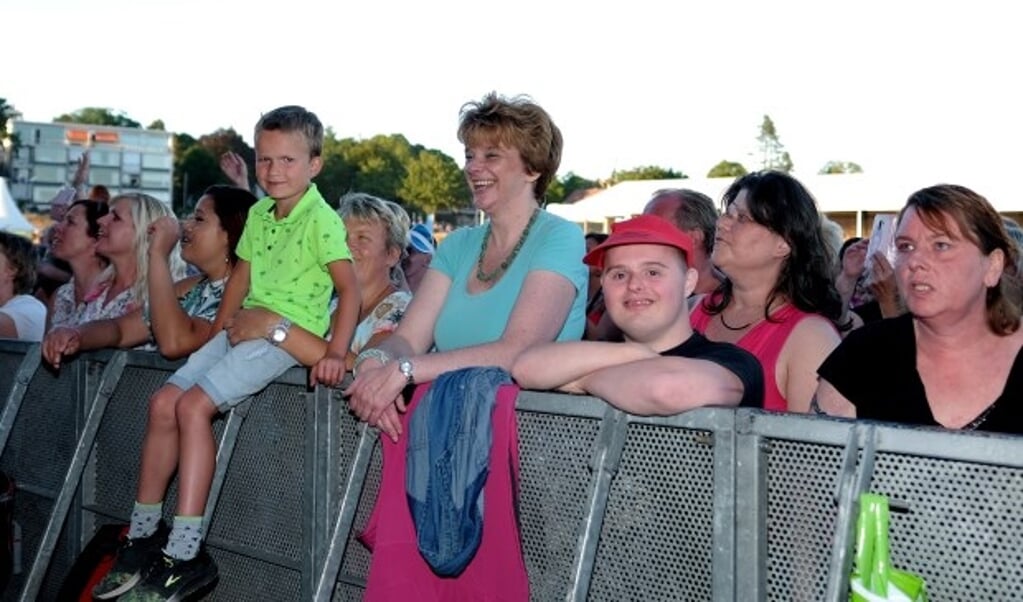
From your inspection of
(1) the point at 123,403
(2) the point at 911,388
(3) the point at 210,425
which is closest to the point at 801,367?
(2) the point at 911,388

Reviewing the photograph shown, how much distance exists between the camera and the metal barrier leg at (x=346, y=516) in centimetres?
473

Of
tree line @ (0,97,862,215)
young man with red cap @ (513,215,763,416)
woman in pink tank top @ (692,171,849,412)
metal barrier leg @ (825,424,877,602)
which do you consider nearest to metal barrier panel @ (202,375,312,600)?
young man with red cap @ (513,215,763,416)

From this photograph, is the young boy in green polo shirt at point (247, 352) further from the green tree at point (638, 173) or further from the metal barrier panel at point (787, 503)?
the green tree at point (638, 173)

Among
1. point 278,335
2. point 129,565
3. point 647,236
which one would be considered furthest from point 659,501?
point 129,565

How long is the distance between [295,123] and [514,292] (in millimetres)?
1618

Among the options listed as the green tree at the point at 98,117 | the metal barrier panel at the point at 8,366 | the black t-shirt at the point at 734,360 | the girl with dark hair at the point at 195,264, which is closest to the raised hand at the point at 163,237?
the girl with dark hair at the point at 195,264

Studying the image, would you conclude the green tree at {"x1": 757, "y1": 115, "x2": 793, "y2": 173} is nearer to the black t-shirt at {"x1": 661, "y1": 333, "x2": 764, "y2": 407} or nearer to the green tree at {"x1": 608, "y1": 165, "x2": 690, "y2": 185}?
the green tree at {"x1": 608, "y1": 165, "x2": 690, "y2": 185}

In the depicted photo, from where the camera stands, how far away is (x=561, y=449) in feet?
13.2

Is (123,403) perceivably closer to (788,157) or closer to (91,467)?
(91,467)

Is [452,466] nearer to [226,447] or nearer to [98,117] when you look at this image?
[226,447]

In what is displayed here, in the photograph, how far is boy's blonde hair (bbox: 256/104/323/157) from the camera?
5.65m

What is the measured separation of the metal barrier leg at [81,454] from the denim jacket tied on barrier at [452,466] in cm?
244

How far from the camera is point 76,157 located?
64438mm

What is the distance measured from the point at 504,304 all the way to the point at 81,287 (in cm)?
406
